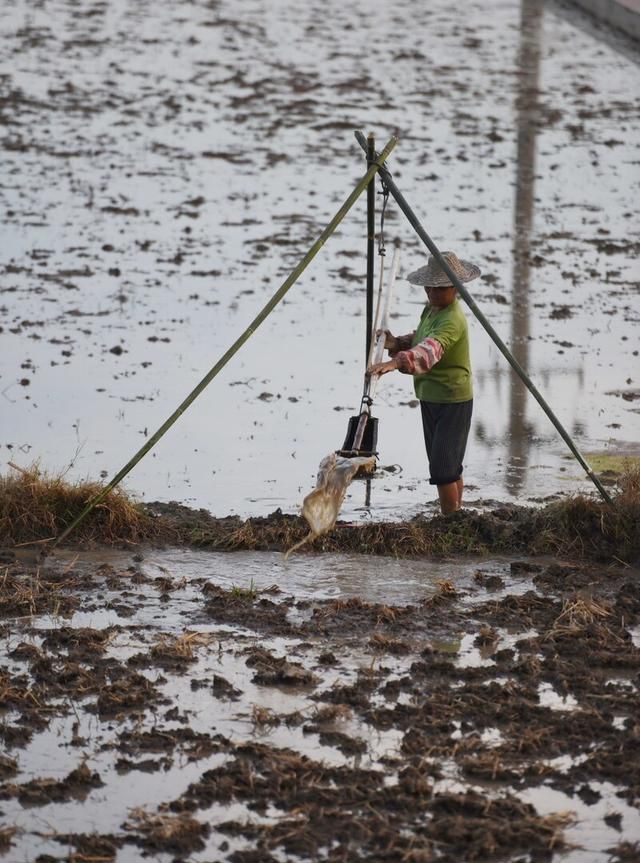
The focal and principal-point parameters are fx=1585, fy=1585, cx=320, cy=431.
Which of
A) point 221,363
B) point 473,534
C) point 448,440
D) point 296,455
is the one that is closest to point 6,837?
point 221,363

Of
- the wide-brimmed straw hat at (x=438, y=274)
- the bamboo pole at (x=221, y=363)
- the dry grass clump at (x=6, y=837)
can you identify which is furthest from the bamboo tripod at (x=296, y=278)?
the dry grass clump at (x=6, y=837)

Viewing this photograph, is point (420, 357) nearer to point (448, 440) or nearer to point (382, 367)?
point (382, 367)

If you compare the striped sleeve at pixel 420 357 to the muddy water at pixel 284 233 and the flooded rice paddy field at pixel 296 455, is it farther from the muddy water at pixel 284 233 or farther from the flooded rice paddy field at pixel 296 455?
the muddy water at pixel 284 233

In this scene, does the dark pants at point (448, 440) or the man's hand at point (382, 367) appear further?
the dark pants at point (448, 440)

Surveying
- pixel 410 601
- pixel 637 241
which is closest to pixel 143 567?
pixel 410 601

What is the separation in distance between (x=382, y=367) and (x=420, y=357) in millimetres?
212

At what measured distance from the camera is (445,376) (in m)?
8.09

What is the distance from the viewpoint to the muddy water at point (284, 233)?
32.5 ft

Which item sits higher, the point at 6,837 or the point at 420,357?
the point at 420,357

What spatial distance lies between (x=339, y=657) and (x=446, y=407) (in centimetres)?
193

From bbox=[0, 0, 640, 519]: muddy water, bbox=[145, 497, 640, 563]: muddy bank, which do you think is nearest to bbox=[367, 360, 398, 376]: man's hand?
bbox=[145, 497, 640, 563]: muddy bank

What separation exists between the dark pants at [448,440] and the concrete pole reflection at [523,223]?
0.94m

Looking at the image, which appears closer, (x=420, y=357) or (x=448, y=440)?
(x=420, y=357)

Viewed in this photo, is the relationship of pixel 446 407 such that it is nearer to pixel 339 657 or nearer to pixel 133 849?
pixel 339 657
